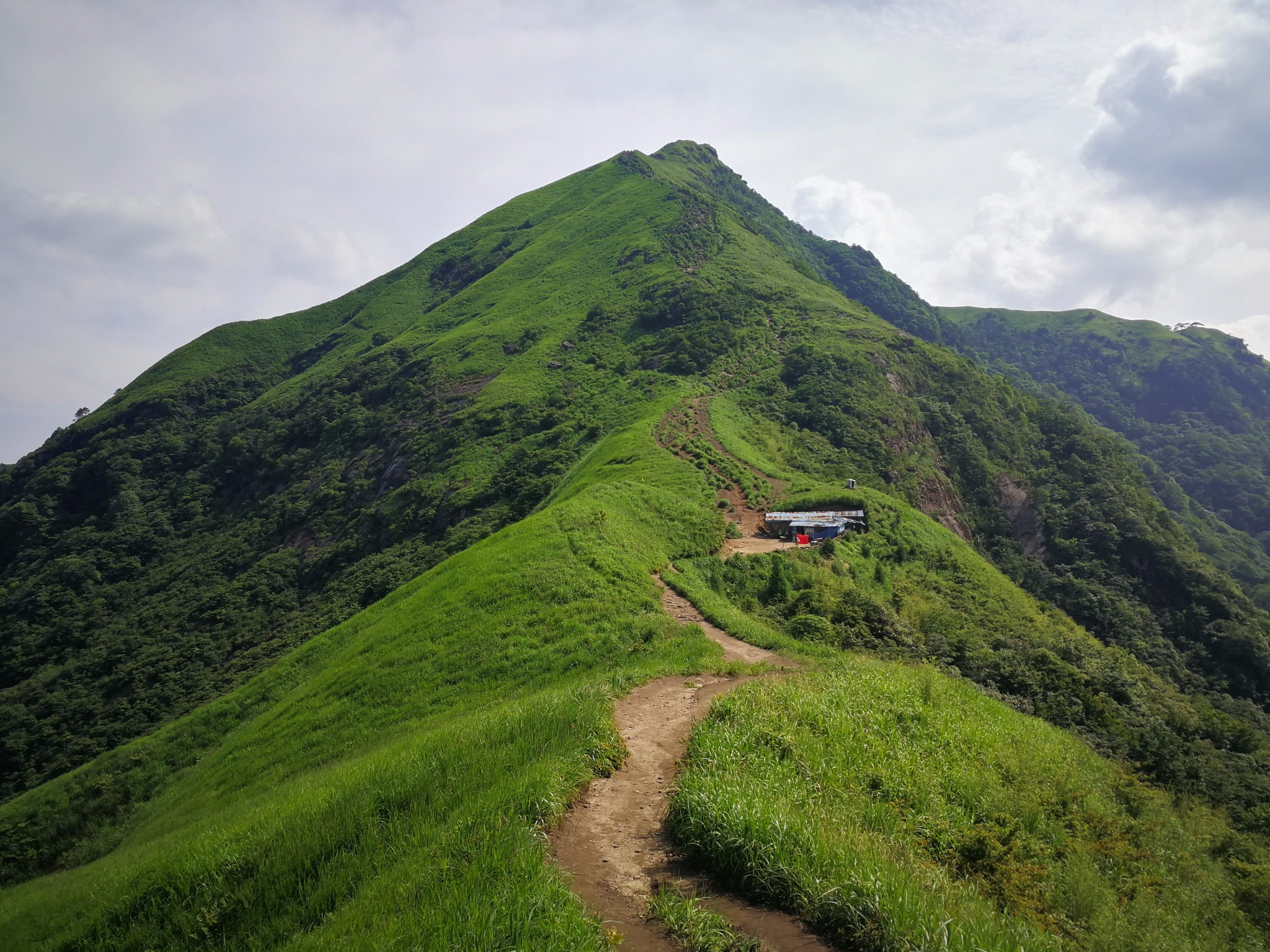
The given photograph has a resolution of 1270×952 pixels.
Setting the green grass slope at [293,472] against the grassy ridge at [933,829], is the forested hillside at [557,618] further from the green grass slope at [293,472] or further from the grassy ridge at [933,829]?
the green grass slope at [293,472]

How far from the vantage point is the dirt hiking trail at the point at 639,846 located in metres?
5.33

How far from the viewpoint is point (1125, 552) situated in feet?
174

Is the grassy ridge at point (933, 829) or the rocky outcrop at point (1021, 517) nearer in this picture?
the grassy ridge at point (933, 829)

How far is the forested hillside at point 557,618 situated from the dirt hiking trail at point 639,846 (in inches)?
11.4

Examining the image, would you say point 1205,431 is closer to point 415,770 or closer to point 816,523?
point 816,523

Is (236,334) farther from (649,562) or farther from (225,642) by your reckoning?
(649,562)

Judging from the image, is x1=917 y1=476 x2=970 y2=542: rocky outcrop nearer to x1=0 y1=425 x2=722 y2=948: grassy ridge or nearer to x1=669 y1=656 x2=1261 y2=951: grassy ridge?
x1=0 y1=425 x2=722 y2=948: grassy ridge

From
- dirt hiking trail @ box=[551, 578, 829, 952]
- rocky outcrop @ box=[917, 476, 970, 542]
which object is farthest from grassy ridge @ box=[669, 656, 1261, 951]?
rocky outcrop @ box=[917, 476, 970, 542]

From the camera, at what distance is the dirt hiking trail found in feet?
17.5

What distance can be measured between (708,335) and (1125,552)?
45303mm

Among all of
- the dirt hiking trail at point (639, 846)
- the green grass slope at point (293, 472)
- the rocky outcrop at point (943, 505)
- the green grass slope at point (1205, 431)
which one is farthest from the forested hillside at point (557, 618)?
the green grass slope at point (1205, 431)

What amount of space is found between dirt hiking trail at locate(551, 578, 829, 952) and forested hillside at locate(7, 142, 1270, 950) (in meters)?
0.29

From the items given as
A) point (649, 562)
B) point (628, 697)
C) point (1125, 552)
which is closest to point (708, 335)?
point (1125, 552)

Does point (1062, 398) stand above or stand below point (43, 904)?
above
